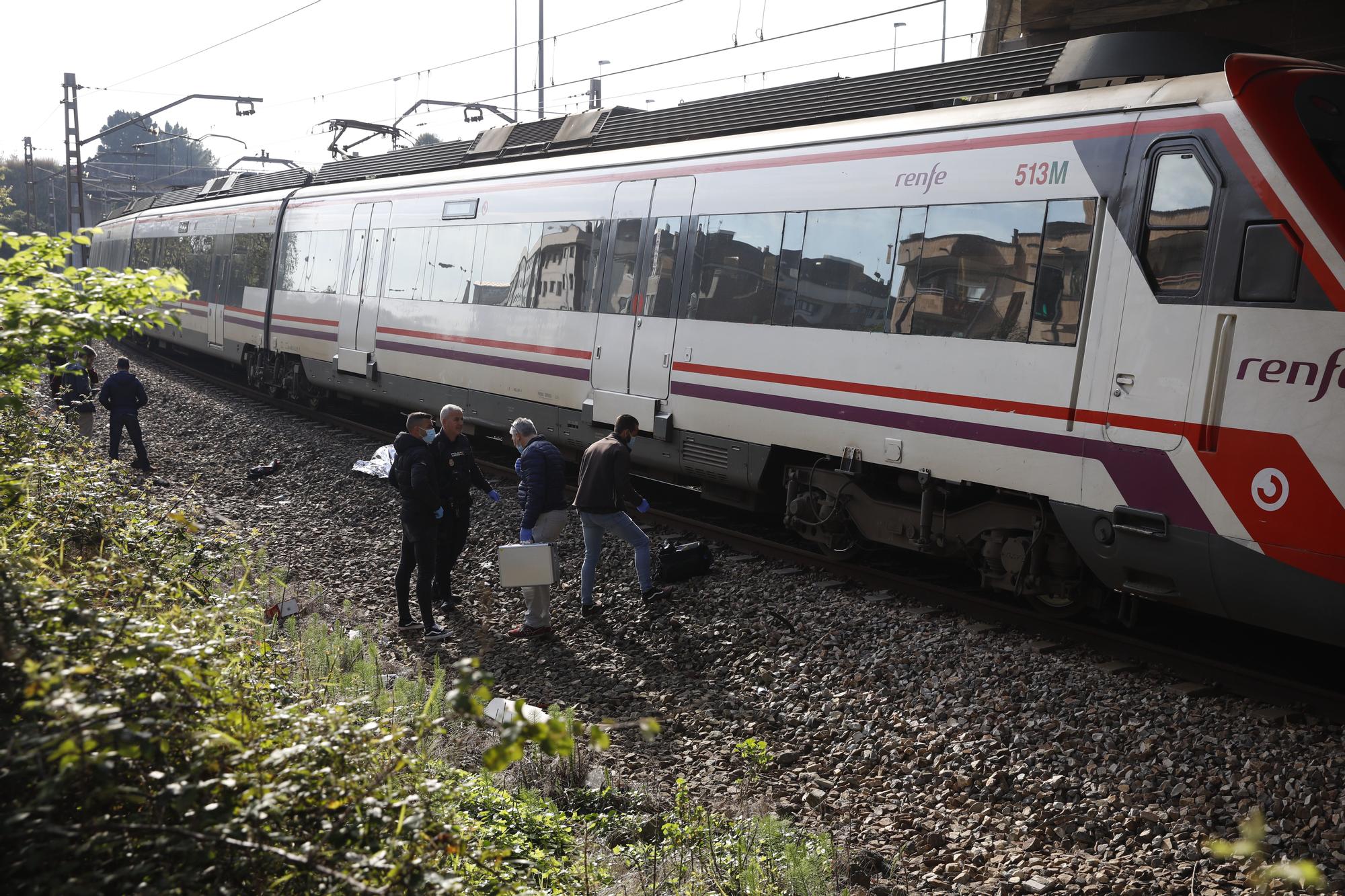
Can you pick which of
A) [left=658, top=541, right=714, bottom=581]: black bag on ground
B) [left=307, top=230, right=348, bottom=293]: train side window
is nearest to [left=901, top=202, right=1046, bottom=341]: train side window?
[left=658, top=541, right=714, bottom=581]: black bag on ground

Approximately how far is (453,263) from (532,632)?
6630 millimetres

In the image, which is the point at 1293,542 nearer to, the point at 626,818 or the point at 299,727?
the point at 626,818

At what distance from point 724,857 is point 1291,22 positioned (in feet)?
43.7

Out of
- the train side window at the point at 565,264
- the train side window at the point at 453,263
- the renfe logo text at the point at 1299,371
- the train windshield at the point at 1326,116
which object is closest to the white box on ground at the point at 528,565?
the train side window at the point at 565,264

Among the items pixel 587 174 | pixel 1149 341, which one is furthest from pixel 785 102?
pixel 1149 341

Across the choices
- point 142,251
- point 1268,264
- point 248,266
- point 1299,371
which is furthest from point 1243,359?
point 142,251

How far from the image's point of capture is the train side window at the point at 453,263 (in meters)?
12.9

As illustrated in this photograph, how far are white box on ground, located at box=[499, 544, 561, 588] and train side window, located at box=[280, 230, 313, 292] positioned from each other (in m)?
11.4

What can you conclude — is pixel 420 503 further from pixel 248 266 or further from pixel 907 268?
pixel 248 266

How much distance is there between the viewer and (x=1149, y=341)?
6.19m

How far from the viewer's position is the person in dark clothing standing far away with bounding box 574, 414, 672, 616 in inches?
324

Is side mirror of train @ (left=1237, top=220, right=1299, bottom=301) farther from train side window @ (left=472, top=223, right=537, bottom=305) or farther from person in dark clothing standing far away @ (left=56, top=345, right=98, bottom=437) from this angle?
person in dark clothing standing far away @ (left=56, top=345, right=98, bottom=437)

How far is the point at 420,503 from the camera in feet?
26.6

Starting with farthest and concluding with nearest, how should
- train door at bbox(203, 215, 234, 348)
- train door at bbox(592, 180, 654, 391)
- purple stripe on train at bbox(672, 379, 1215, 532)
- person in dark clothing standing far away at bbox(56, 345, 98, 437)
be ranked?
train door at bbox(203, 215, 234, 348) → person in dark clothing standing far away at bbox(56, 345, 98, 437) → train door at bbox(592, 180, 654, 391) → purple stripe on train at bbox(672, 379, 1215, 532)
